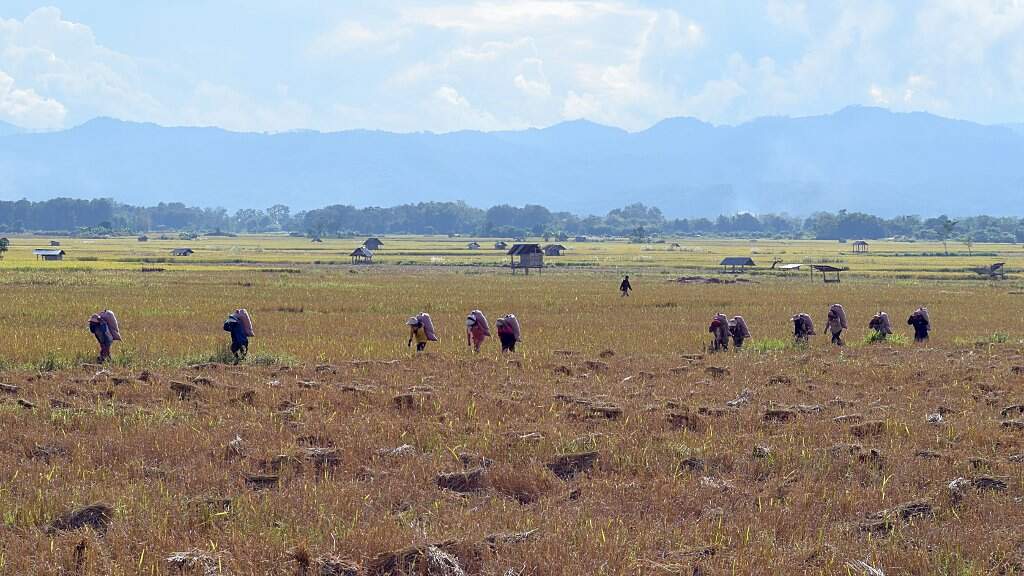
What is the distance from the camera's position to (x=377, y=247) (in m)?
132

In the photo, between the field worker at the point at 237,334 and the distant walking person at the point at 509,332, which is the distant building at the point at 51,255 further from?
the distant walking person at the point at 509,332

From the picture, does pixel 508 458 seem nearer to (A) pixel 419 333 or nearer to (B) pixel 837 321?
(A) pixel 419 333

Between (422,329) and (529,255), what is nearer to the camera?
(422,329)

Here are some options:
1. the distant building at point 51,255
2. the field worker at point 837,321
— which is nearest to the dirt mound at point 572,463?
the field worker at point 837,321

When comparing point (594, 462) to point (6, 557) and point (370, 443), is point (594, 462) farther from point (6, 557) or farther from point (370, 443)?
point (6, 557)

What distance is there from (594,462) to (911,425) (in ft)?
15.4

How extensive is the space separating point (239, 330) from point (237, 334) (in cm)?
12

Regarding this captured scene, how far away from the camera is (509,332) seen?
20938 mm

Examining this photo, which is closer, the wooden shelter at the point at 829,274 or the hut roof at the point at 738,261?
the wooden shelter at the point at 829,274

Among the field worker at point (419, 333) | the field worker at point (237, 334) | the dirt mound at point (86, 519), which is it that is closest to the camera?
the dirt mound at point (86, 519)

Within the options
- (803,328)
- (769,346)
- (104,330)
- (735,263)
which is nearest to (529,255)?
(735,263)

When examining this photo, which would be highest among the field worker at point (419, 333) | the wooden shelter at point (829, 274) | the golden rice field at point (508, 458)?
the field worker at point (419, 333)

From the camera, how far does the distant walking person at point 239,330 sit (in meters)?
19.1

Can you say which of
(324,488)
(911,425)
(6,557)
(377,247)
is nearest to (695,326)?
(911,425)
